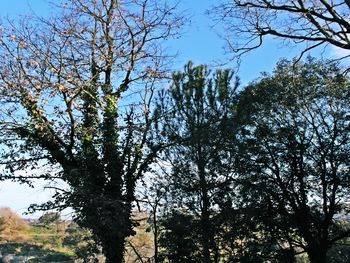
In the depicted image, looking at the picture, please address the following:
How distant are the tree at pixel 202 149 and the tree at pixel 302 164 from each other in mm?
571

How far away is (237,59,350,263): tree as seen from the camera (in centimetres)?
973

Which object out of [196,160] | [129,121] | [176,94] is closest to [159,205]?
[196,160]

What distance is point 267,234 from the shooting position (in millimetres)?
9945

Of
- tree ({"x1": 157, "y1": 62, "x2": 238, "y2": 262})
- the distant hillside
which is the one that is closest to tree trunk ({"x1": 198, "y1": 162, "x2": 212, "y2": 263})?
tree ({"x1": 157, "y1": 62, "x2": 238, "y2": 262})

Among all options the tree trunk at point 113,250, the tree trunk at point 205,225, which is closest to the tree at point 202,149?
the tree trunk at point 205,225

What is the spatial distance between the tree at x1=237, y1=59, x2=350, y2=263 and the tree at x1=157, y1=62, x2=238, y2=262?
57 centimetres

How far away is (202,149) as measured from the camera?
1028cm

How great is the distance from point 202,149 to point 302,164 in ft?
8.35

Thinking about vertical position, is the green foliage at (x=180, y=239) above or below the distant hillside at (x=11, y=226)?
below

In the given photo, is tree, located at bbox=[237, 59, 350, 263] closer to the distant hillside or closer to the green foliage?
Result: the green foliage

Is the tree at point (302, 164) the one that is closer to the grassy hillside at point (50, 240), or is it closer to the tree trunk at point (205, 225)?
the tree trunk at point (205, 225)

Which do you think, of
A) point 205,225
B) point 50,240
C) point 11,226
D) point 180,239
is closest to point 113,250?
point 180,239

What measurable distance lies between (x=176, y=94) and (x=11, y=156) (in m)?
4.83

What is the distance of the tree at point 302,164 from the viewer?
9.73 metres
